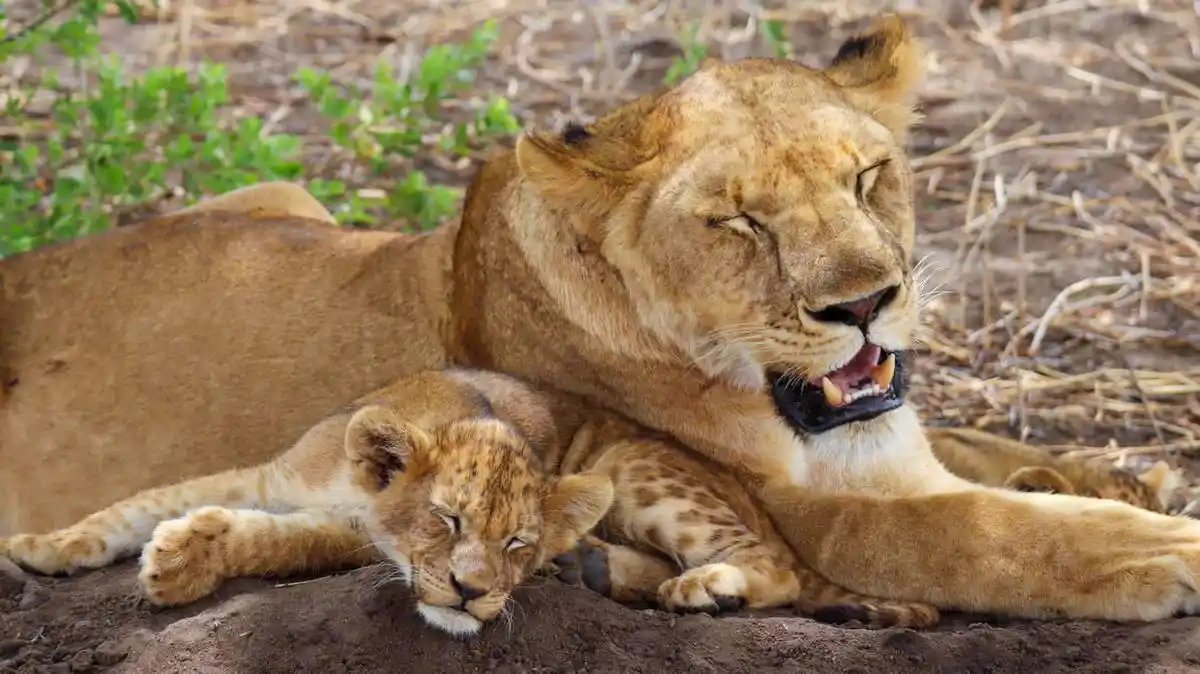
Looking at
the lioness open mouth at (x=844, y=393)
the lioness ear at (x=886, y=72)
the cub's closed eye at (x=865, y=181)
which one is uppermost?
the lioness ear at (x=886, y=72)

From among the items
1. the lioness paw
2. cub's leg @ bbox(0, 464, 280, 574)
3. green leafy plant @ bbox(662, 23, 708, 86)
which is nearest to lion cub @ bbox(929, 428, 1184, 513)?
the lioness paw

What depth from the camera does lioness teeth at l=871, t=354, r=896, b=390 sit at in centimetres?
336

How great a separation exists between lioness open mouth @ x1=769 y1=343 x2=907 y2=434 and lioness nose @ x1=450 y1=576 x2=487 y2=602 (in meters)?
0.80

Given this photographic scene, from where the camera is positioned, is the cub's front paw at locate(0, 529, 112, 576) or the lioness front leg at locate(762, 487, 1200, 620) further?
the cub's front paw at locate(0, 529, 112, 576)

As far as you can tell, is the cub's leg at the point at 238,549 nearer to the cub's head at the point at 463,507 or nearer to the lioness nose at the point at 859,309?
the cub's head at the point at 463,507

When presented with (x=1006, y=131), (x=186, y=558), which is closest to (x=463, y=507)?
(x=186, y=558)

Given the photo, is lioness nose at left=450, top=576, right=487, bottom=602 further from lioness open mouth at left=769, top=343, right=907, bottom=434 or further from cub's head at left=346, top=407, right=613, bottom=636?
lioness open mouth at left=769, top=343, right=907, bottom=434

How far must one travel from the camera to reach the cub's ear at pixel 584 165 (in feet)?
11.2

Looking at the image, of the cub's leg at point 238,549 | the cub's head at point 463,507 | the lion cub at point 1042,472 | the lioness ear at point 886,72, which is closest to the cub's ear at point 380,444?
the cub's head at point 463,507

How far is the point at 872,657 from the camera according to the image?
114 inches

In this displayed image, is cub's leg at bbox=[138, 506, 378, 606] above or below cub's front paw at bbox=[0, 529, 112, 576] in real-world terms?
above

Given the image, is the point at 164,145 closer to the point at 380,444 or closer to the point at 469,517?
the point at 380,444

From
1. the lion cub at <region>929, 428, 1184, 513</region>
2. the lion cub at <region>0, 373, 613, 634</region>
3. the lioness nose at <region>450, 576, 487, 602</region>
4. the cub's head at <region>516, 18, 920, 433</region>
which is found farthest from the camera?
the lion cub at <region>929, 428, 1184, 513</region>

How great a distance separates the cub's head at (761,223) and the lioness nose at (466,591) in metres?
0.77
